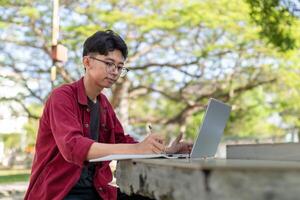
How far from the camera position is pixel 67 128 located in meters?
1.83

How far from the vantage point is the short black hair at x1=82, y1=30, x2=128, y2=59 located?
2123 millimetres

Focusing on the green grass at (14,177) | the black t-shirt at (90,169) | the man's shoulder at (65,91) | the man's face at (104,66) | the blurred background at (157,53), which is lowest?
the green grass at (14,177)

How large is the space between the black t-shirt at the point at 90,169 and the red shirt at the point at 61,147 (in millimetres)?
27

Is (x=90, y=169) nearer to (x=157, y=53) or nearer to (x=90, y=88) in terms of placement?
(x=90, y=88)

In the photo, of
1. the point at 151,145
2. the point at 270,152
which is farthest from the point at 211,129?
the point at 151,145

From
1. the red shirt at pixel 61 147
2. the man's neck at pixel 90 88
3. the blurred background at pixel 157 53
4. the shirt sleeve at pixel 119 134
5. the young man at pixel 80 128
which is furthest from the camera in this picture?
the blurred background at pixel 157 53

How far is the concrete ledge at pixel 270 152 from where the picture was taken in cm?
197

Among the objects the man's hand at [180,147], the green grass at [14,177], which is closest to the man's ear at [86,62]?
the man's hand at [180,147]

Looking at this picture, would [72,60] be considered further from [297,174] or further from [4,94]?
[297,174]

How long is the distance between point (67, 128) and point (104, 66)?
0.38 meters

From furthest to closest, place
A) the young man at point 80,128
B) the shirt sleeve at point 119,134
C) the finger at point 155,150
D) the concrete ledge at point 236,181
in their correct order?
the shirt sleeve at point 119,134 → the young man at point 80,128 → the finger at point 155,150 → the concrete ledge at point 236,181

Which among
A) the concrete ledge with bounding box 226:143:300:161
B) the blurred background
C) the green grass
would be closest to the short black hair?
the concrete ledge with bounding box 226:143:300:161

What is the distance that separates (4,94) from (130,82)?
4.33 m

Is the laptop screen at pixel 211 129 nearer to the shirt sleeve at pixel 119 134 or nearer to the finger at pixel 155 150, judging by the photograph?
the finger at pixel 155 150
